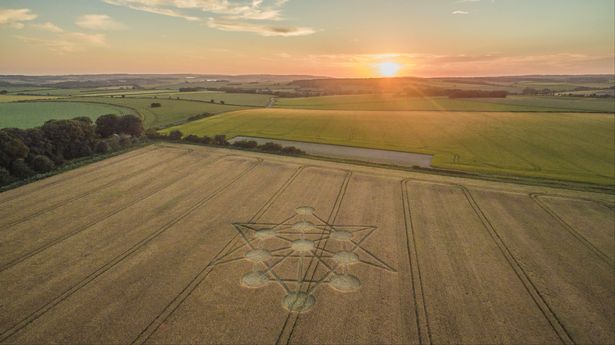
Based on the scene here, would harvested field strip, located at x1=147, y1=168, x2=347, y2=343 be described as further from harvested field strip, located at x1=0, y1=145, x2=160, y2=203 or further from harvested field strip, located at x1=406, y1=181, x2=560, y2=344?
harvested field strip, located at x1=0, y1=145, x2=160, y2=203

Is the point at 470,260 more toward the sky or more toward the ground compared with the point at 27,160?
more toward the ground

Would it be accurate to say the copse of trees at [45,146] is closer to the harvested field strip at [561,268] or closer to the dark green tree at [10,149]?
the dark green tree at [10,149]

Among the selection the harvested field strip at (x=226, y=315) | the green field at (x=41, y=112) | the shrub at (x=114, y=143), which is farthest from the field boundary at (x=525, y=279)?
the green field at (x=41, y=112)

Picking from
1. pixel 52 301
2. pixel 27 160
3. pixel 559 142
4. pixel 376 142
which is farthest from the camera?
pixel 376 142

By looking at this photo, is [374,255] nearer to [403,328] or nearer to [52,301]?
[403,328]

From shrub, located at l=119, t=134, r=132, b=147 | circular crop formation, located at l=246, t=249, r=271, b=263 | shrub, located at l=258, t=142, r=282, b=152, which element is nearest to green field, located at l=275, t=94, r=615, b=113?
shrub, located at l=258, t=142, r=282, b=152

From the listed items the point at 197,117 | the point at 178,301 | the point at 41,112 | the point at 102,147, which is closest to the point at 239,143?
the point at 102,147

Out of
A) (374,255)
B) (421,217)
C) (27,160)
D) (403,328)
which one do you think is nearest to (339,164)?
(421,217)
